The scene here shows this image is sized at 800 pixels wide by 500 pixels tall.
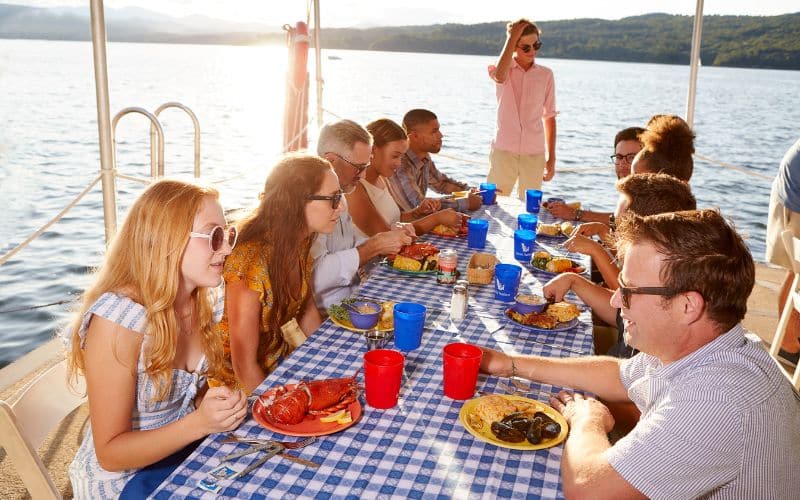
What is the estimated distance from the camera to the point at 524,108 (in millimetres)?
5738

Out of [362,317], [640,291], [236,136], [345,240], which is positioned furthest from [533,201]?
[236,136]

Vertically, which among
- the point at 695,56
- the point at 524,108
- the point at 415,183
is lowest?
the point at 415,183

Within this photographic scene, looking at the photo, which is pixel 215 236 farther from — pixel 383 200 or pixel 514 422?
pixel 383 200

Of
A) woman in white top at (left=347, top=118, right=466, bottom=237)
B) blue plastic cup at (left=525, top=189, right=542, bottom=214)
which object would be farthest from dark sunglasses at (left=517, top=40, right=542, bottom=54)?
woman in white top at (left=347, top=118, right=466, bottom=237)

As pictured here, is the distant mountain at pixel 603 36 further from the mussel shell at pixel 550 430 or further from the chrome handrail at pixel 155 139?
the mussel shell at pixel 550 430

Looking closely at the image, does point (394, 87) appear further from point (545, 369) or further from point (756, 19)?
point (545, 369)

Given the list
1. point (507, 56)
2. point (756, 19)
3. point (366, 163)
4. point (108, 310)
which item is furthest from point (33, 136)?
point (756, 19)

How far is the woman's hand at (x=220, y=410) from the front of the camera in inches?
61.5

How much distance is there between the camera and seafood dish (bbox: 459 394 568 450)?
1.61 meters

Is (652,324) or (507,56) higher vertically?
(507,56)

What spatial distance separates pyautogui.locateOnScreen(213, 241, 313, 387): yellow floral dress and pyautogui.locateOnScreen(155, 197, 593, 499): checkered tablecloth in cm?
28

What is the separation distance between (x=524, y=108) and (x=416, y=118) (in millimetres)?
1502

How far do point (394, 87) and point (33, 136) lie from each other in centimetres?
2362

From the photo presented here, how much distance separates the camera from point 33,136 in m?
17.5
